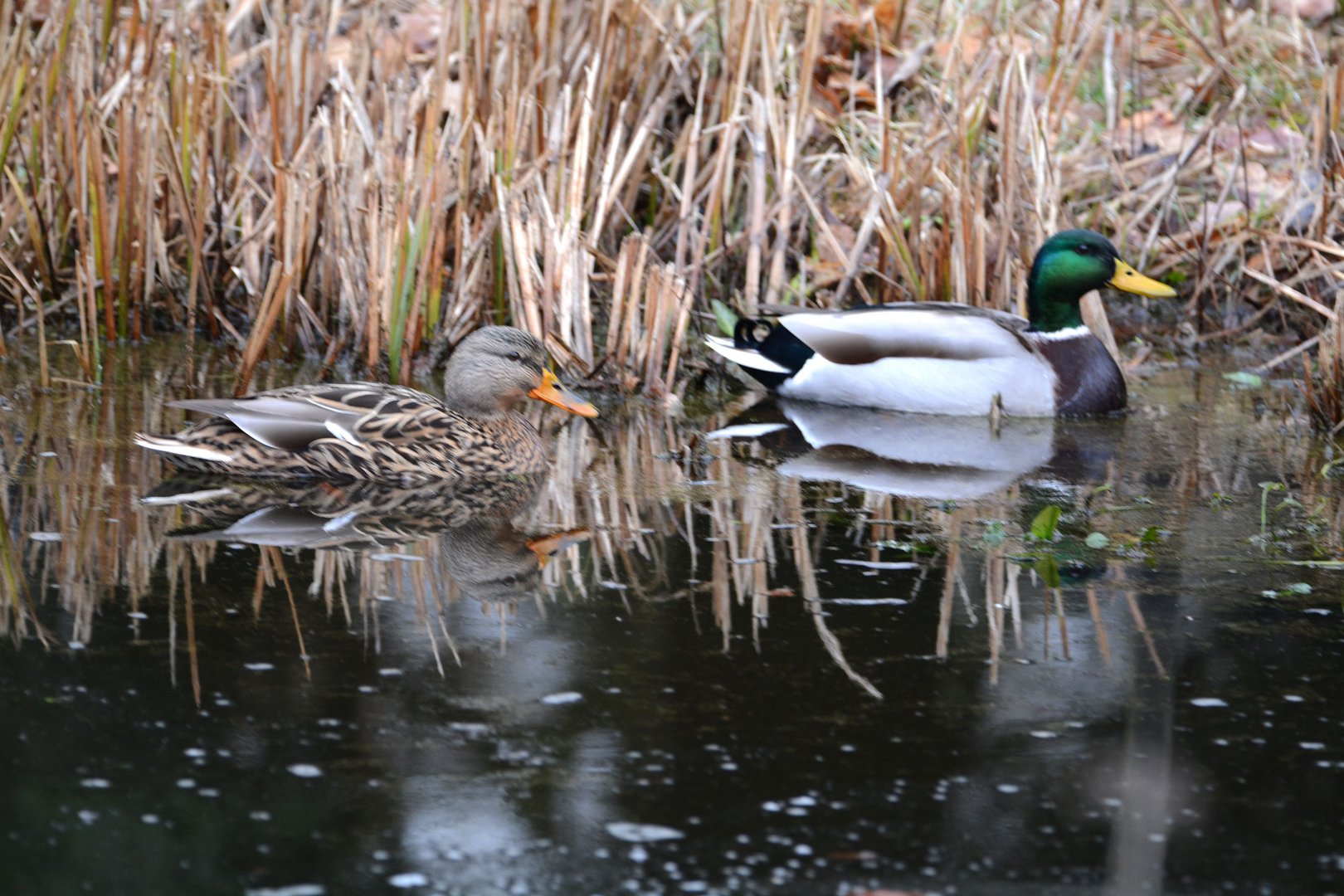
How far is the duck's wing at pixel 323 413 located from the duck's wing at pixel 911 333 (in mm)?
2356

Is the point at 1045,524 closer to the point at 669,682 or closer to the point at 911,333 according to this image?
the point at 669,682

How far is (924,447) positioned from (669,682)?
3170 mm

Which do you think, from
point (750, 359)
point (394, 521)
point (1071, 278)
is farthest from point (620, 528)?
point (1071, 278)

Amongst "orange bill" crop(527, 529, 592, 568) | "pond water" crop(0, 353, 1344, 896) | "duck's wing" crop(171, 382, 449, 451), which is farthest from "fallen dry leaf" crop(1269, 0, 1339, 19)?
"orange bill" crop(527, 529, 592, 568)

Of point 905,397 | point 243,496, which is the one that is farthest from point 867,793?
point 905,397

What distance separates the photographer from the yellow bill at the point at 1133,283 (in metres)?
7.99

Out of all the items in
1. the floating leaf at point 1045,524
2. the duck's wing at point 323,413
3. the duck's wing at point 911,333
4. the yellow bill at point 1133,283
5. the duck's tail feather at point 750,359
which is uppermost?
the yellow bill at point 1133,283

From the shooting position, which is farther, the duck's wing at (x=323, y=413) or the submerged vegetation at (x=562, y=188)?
the submerged vegetation at (x=562, y=188)

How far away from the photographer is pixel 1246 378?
26.9ft

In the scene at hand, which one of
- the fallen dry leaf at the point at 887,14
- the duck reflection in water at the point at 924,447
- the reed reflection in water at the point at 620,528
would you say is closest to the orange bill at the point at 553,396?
the reed reflection in water at the point at 620,528

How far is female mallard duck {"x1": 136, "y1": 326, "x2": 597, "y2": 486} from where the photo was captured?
19.0 feet

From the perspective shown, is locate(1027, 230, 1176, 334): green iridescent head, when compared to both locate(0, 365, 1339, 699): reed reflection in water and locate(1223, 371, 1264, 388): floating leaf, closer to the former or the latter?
locate(1223, 371, 1264, 388): floating leaf

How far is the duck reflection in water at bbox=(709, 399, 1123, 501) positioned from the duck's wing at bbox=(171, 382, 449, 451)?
1355 mm

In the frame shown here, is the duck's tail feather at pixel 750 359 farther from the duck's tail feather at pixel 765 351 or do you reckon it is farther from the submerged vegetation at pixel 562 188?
the submerged vegetation at pixel 562 188
